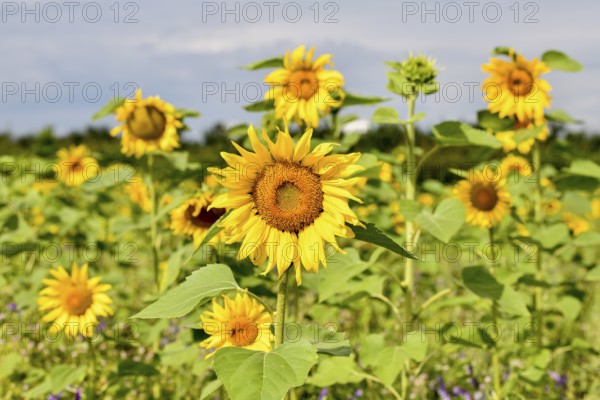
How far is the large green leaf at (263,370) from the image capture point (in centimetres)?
191

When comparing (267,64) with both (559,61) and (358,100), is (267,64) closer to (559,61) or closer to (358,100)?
(358,100)

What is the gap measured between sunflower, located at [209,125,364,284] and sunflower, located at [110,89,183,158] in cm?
192

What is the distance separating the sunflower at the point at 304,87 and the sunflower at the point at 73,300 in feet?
4.64

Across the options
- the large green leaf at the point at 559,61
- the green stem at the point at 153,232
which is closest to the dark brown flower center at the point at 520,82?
the large green leaf at the point at 559,61

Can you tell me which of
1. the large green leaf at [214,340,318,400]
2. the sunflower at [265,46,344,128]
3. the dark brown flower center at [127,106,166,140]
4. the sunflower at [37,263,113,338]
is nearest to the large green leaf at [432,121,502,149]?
the sunflower at [265,46,344,128]

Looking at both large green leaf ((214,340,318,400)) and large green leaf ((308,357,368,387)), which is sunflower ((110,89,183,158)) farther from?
large green leaf ((214,340,318,400))

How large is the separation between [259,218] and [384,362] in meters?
1.16

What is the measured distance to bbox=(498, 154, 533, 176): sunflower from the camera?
175 inches

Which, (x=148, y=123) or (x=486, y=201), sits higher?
(x=148, y=123)

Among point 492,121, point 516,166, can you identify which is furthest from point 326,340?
point 516,166

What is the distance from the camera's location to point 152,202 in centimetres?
402

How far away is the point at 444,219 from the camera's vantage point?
295cm

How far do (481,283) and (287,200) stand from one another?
145cm

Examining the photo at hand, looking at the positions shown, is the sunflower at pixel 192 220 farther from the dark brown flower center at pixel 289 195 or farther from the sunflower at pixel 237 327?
the dark brown flower center at pixel 289 195
